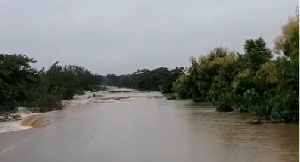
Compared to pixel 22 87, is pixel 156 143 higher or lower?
lower

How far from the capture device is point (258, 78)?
2642 cm

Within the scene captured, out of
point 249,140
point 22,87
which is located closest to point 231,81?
point 22,87

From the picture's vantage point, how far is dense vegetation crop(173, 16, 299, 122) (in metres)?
19.3

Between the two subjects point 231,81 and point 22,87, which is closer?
point 231,81

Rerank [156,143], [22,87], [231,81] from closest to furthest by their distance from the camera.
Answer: [156,143] < [231,81] < [22,87]

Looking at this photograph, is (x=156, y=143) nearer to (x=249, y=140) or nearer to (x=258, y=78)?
(x=249, y=140)

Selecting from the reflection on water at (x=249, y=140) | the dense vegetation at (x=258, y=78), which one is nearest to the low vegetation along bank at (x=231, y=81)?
the dense vegetation at (x=258, y=78)

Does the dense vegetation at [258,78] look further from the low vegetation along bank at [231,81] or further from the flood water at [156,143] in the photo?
the flood water at [156,143]

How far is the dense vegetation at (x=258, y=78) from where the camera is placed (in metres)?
19.3

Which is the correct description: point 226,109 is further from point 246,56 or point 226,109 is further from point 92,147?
point 92,147

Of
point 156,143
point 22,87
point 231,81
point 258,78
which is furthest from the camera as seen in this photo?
point 22,87

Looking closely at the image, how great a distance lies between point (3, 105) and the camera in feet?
114

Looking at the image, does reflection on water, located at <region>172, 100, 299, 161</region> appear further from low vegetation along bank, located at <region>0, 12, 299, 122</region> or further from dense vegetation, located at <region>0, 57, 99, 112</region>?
dense vegetation, located at <region>0, 57, 99, 112</region>

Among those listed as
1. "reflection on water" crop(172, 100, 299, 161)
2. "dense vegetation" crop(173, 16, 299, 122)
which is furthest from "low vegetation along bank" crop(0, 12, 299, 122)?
"reflection on water" crop(172, 100, 299, 161)
